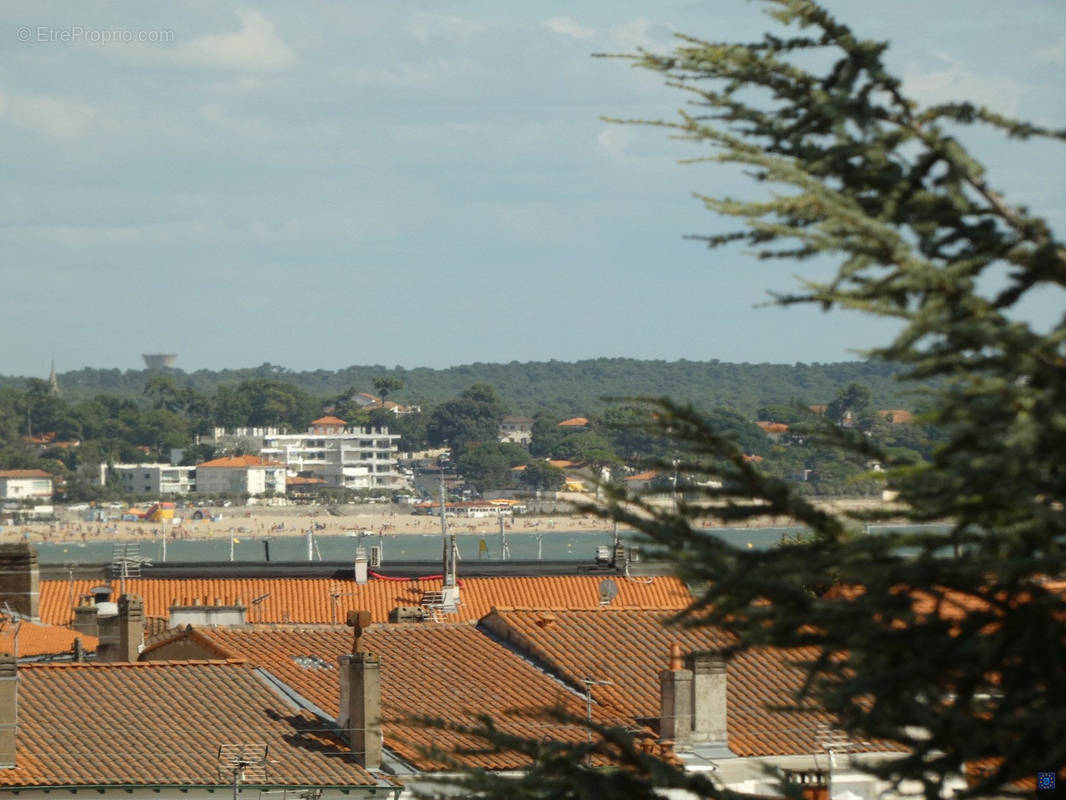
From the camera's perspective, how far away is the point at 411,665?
2345cm

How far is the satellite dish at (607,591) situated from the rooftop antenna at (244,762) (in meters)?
22.7

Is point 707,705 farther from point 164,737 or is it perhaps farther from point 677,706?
point 164,737

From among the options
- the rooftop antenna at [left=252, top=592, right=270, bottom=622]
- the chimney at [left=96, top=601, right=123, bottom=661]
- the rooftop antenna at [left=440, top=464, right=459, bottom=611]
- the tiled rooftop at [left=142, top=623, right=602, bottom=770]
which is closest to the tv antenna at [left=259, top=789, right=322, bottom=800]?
the tiled rooftop at [left=142, top=623, right=602, bottom=770]

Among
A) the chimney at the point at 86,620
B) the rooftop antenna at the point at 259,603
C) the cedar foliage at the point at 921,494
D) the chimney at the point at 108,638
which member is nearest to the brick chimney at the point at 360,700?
the chimney at the point at 108,638

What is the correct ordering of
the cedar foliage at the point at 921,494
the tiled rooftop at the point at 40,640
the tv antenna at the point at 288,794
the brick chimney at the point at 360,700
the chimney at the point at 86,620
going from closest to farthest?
the cedar foliage at the point at 921,494 < the tv antenna at the point at 288,794 < the brick chimney at the point at 360,700 < the tiled rooftop at the point at 40,640 < the chimney at the point at 86,620

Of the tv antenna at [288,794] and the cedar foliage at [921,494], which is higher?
the cedar foliage at [921,494]

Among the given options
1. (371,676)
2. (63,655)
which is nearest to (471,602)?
(63,655)

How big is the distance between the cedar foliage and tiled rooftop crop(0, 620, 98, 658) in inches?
897

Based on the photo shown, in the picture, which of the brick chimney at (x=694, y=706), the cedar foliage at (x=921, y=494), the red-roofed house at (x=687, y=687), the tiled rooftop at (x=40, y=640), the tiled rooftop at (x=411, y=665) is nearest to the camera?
the cedar foliage at (x=921, y=494)

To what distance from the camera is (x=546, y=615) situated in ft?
84.7

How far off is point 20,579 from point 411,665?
878 inches

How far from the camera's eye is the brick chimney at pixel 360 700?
766 inches

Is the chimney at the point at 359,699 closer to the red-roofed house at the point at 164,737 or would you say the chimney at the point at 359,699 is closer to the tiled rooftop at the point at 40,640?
the red-roofed house at the point at 164,737

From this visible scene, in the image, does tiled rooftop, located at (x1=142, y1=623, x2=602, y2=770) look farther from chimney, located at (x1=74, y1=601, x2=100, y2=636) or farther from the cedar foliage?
the cedar foliage
